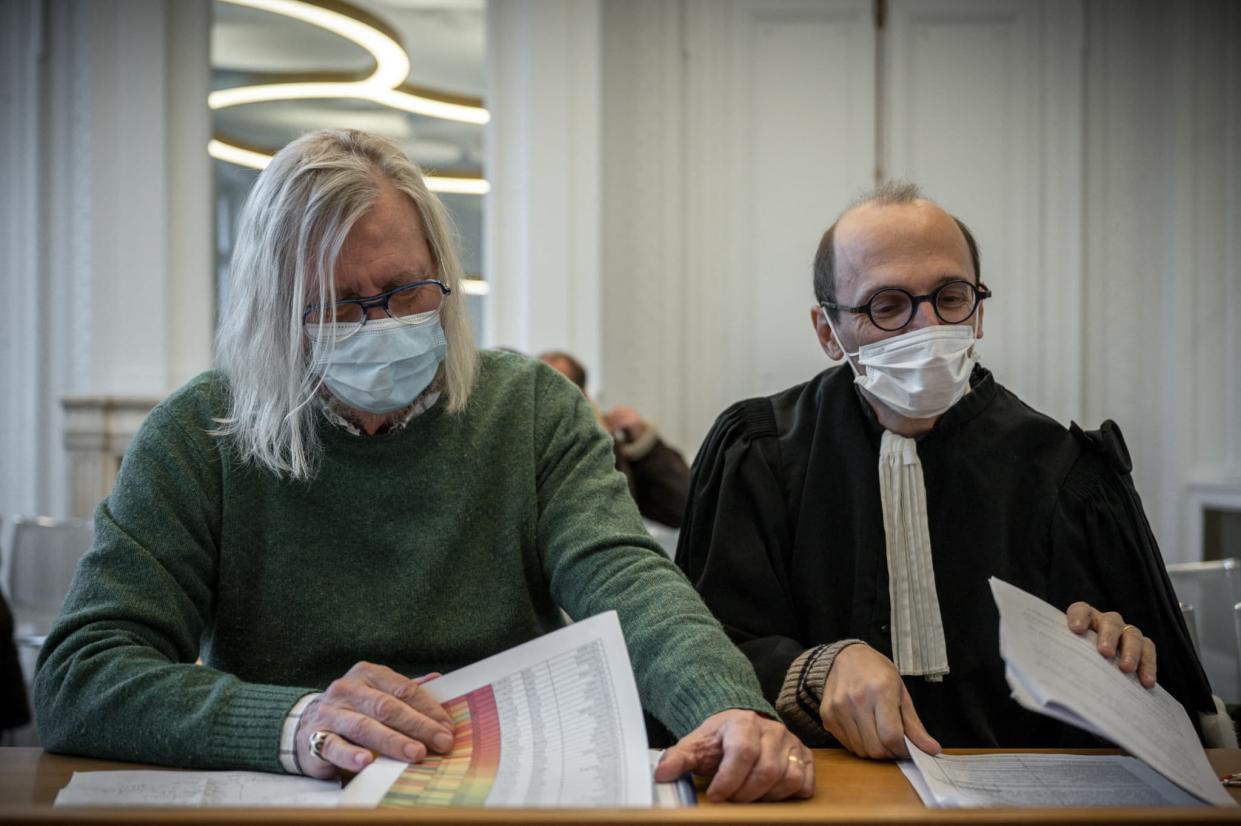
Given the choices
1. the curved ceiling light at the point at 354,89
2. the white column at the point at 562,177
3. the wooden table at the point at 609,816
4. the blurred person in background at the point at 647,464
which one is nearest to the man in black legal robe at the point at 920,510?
the wooden table at the point at 609,816

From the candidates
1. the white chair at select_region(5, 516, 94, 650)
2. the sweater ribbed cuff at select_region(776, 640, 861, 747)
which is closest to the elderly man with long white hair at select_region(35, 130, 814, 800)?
the sweater ribbed cuff at select_region(776, 640, 861, 747)

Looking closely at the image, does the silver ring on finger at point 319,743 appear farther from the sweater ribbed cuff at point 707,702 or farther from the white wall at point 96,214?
the white wall at point 96,214

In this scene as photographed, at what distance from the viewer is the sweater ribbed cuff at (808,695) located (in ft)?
4.59

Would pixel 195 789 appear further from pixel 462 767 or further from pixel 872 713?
pixel 872 713

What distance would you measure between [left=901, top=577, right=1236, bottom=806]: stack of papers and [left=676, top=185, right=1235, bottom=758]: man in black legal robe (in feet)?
1.16

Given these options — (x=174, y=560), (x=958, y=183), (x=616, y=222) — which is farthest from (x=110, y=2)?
(x=174, y=560)

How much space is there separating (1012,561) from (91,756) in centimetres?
131

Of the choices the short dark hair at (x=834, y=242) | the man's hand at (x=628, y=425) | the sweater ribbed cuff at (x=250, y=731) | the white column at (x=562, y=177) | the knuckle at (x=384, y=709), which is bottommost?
the sweater ribbed cuff at (x=250, y=731)

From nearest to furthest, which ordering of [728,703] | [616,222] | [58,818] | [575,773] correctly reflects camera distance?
[58,818]
[575,773]
[728,703]
[616,222]

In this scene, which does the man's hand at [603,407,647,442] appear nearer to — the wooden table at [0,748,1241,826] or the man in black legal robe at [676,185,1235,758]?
the man in black legal robe at [676,185,1235,758]

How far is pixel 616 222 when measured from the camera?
562cm

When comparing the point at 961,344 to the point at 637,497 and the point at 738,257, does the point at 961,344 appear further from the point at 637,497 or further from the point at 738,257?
the point at 738,257

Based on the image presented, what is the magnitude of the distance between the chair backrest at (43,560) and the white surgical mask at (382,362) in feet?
7.66

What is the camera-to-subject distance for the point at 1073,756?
1.28 m
